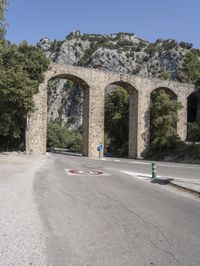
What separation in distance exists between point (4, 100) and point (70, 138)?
66104mm

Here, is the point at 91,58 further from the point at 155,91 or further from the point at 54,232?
the point at 54,232

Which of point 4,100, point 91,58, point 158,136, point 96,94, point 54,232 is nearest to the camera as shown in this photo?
point 54,232

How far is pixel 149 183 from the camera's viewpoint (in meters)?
14.9

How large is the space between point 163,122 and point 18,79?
75.2 ft

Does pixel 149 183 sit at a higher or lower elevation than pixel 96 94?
lower

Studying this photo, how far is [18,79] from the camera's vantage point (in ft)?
89.1

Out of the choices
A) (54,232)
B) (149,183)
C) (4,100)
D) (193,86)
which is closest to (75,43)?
(193,86)

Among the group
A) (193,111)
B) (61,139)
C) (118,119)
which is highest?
(193,111)

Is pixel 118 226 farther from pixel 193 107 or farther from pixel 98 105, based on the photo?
pixel 193 107

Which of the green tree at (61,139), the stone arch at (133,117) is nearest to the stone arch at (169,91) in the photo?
the stone arch at (133,117)

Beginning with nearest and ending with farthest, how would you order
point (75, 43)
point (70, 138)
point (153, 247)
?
1. point (153, 247)
2. point (70, 138)
3. point (75, 43)

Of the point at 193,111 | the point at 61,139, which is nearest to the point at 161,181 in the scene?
the point at 193,111

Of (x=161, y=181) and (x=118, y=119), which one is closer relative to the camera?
(x=161, y=181)

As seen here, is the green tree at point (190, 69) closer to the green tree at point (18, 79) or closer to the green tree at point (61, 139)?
the green tree at point (61, 139)
